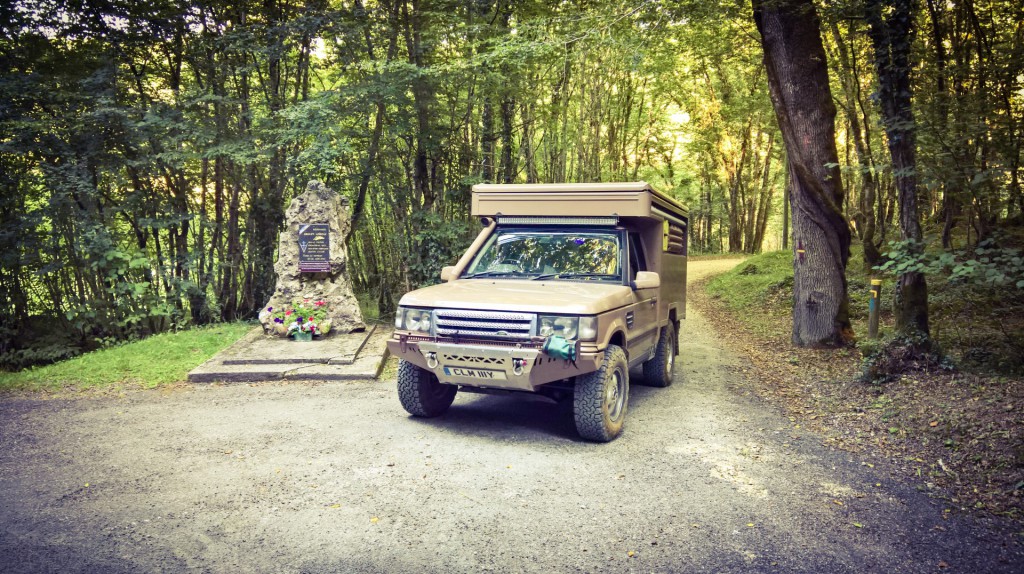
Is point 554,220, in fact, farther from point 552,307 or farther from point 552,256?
point 552,307

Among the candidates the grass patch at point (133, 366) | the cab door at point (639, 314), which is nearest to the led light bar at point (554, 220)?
the cab door at point (639, 314)

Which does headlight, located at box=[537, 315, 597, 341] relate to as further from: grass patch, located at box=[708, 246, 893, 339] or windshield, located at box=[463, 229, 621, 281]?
grass patch, located at box=[708, 246, 893, 339]

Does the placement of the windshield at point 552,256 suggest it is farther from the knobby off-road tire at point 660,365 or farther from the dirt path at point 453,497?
the knobby off-road tire at point 660,365

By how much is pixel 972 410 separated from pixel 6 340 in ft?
49.8

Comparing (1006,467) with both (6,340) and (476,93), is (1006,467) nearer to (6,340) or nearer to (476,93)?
(476,93)

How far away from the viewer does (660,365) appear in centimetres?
729

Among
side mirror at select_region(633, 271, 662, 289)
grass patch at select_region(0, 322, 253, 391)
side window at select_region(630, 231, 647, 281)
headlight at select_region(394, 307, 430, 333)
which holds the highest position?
side window at select_region(630, 231, 647, 281)

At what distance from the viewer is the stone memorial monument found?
1027cm

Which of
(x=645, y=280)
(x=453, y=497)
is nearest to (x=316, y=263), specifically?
(x=645, y=280)

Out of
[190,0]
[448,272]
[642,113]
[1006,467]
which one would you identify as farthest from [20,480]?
[642,113]

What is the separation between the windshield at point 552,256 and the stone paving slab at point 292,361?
8.92ft

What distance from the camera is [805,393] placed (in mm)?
7035

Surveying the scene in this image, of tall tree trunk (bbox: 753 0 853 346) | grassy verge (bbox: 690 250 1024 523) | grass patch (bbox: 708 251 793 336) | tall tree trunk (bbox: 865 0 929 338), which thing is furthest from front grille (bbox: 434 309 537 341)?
grass patch (bbox: 708 251 793 336)

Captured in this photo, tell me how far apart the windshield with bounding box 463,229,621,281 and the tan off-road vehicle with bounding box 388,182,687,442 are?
0.01 meters
